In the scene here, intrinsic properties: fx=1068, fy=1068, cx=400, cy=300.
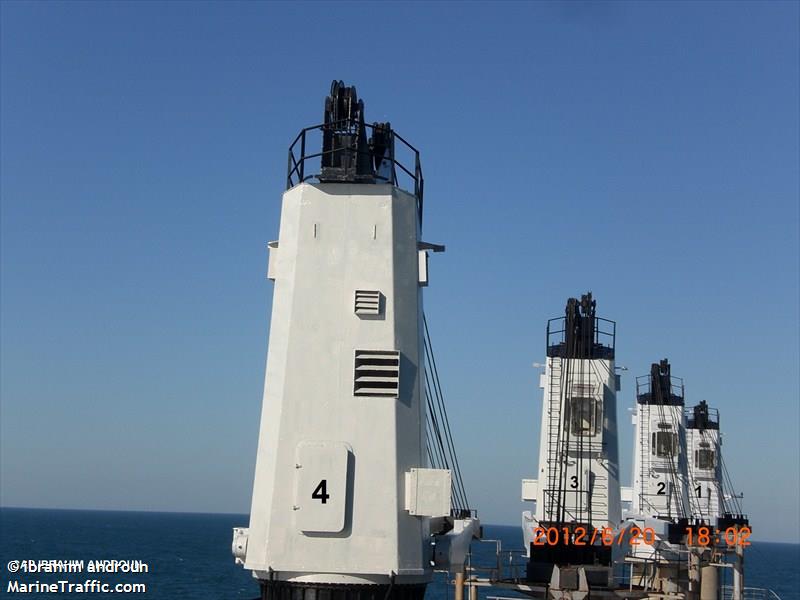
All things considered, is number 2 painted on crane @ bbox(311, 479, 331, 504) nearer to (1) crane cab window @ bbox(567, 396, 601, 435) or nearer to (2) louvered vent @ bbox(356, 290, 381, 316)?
(2) louvered vent @ bbox(356, 290, 381, 316)

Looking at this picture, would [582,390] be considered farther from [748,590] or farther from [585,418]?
[748,590]

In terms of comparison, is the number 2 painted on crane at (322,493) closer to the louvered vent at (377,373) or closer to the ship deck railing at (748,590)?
the louvered vent at (377,373)

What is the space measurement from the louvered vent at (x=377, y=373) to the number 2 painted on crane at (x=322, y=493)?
1622 millimetres

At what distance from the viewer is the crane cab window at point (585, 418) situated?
152ft

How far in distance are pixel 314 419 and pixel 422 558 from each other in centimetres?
302

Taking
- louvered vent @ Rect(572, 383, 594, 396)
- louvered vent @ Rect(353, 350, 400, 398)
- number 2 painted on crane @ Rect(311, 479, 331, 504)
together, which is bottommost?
number 2 painted on crane @ Rect(311, 479, 331, 504)

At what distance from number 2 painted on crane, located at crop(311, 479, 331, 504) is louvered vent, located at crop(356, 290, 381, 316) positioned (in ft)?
9.76

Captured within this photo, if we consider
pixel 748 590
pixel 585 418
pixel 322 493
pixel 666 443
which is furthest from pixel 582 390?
pixel 748 590

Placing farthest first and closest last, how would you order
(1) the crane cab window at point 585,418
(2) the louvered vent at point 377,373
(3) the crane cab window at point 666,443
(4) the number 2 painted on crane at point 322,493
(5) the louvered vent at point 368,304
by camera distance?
(3) the crane cab window at point 666,443, (1) the crane cab window at point 585,418, (5) the louvered vent at point 368,304, (2) the louvered vent at point 377,373, (4) the number 2 painted on crane at point 322,493

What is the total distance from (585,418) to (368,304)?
2973cm

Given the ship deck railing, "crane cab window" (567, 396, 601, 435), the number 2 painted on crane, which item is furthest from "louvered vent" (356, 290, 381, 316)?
the ship deck railing

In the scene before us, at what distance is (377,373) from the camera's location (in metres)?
18.4

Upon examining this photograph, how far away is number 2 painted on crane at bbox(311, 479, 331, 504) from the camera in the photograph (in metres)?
17.8
